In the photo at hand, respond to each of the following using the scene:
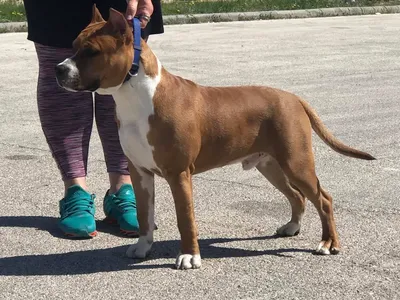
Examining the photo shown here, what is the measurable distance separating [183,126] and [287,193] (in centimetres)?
97

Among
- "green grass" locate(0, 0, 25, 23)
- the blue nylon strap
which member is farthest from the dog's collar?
"green grass" locate(0, 0, 25, 23)

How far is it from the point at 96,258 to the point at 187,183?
0.66 meters

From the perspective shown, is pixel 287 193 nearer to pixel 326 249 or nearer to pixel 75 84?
pixel 326 249

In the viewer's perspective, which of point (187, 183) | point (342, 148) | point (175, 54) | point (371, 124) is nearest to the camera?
point (187, 183)

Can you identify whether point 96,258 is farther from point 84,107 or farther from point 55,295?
point 84,107

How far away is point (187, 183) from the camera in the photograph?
4223 millimetres

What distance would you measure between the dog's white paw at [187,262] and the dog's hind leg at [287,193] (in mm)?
715

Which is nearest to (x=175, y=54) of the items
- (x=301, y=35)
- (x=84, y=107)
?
(x=301, y=35)

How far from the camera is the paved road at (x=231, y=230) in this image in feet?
13.2

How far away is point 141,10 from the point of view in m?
4.46

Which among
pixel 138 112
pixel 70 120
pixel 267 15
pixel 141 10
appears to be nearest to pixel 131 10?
pixel 141 10

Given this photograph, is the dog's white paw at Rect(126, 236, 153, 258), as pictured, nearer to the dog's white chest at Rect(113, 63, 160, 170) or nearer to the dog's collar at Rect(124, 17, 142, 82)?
the dog's white chest at Rect(113, 63, 160, 170)

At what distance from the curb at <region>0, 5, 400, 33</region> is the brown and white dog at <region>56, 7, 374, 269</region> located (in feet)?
38.0

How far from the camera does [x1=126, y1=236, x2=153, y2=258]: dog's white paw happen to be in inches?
174
